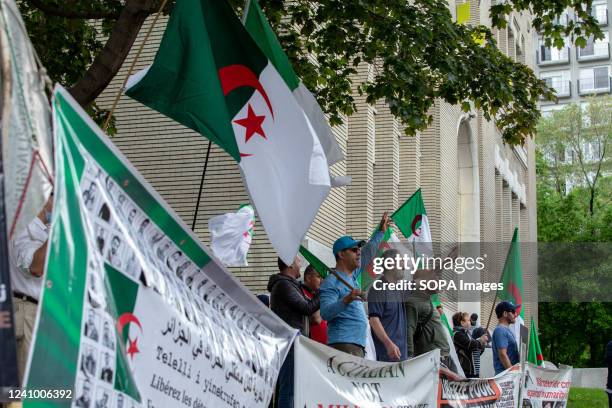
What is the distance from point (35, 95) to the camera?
381 centimetres

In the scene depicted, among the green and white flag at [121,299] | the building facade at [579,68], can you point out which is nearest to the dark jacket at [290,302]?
the green and white flag at [121,299]

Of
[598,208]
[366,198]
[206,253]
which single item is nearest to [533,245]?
[598,208]

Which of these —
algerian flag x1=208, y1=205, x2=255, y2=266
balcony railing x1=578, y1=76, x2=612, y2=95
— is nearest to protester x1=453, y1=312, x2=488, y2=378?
algerian flag x1=208, y1=205, x2=255, y2=266

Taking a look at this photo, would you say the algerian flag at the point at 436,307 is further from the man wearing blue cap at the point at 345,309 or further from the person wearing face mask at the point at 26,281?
the person wearing face mask at the point at 26,281

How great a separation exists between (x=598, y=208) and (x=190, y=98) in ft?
168

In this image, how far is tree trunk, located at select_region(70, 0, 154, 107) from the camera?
9797 mm

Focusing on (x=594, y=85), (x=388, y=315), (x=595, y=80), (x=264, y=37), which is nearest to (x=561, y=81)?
(x=595, y=80)

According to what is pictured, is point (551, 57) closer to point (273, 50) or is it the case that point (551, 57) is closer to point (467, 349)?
point (467, 349)

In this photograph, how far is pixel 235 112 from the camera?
7.29 metres

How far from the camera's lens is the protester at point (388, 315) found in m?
9.73

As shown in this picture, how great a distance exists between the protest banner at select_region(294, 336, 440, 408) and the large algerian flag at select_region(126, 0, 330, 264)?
3.46 ft

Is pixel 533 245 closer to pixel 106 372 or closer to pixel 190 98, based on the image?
pixel 190 98

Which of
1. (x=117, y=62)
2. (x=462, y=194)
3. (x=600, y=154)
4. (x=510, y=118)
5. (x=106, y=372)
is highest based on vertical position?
(x=600, y=154)

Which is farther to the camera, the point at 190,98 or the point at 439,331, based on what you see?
the point at 439,331
